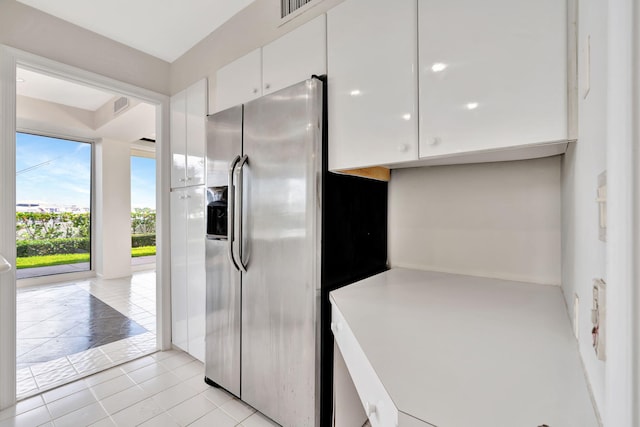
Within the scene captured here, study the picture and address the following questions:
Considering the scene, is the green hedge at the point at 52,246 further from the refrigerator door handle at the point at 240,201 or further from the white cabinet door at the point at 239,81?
the refrigerator door handle at the point at 240,201

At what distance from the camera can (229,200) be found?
1762mm

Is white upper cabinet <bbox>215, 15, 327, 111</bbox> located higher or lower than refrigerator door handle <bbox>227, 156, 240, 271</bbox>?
higher

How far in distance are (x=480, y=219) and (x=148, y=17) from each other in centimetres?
267

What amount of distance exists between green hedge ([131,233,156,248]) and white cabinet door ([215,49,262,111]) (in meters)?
5.31

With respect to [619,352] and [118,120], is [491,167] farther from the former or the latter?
[118,120]

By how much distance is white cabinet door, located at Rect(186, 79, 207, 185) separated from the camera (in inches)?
91.9

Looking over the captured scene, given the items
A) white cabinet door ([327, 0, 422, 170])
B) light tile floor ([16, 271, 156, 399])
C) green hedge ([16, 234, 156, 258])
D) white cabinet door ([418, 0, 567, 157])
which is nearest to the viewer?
white cabinet door ([418, 0, 567, 157])

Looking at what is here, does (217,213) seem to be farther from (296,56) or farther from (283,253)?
(296,56)

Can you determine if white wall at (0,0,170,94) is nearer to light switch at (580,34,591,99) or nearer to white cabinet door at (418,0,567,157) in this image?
white cabinet door at (418,0,567,157)

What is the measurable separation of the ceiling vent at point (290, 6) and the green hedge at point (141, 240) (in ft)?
19.5

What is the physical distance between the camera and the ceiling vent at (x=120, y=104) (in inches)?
156

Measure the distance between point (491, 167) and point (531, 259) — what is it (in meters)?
0.49

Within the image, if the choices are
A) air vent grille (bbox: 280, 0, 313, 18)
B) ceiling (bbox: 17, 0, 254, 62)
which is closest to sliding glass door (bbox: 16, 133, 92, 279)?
ceiling (bbox: 17, 0, 254, 62)

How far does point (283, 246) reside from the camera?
154 cm
